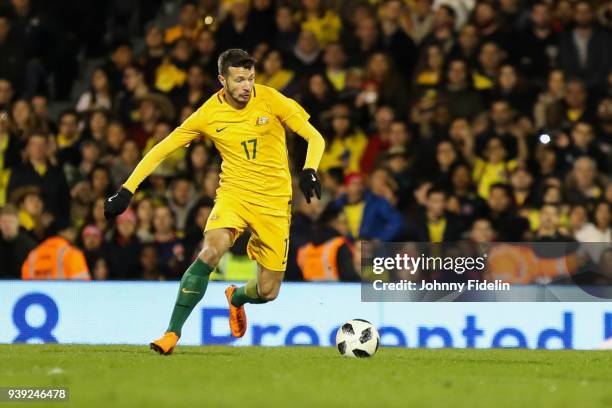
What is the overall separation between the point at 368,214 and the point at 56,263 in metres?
3.11

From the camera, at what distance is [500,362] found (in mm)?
10328

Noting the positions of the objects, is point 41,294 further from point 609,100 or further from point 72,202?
point 609,100

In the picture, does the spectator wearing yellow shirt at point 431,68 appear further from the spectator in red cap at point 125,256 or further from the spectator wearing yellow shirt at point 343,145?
the spectator in red cap at point 125,256

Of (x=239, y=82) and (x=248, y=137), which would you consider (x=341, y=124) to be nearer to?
(x=248, y=137)

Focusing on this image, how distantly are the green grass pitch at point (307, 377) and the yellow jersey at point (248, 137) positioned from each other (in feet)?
4.03

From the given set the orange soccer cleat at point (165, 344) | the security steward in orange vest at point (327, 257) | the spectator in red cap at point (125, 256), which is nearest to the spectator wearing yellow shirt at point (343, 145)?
the security steward in orange vest at point (327, 257)

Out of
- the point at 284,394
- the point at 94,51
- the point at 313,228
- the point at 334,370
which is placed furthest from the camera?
the point at 94,51

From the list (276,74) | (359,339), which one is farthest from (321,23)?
(359,339)

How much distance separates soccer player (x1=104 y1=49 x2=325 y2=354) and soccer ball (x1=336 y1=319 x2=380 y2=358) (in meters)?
0.66

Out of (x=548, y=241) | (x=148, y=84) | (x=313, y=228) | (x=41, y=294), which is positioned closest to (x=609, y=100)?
(x=548, y=241)

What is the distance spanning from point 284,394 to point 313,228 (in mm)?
6191

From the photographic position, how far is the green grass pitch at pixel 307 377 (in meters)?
7.55

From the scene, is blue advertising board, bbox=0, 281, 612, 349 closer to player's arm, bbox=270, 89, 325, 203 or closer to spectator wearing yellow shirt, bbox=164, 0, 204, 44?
player's arm, bbox=270, 89, 325, 203

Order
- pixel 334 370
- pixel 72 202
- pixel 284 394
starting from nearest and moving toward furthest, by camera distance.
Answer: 1. pixel 284 394
2. pixel 334 370
3. pixel 72 202
